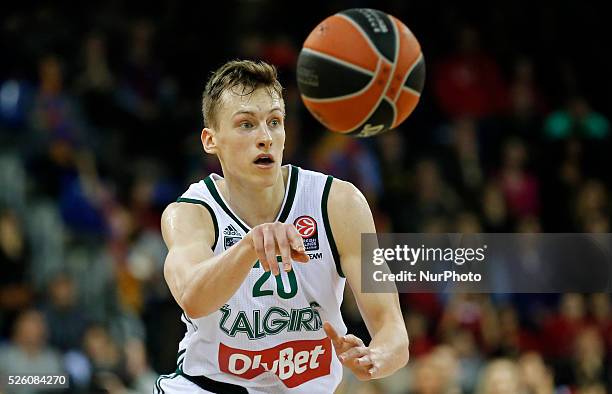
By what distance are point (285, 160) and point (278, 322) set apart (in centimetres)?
792

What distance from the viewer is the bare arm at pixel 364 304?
464 centimetres

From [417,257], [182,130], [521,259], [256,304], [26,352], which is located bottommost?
[256,304]

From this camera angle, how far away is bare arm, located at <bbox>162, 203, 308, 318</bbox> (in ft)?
13.8

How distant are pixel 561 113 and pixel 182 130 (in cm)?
534

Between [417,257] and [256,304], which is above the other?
[417,257]

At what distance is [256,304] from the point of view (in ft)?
17.6

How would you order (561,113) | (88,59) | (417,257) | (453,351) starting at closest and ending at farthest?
(417,257), (453,351), (88,59), (561,113)

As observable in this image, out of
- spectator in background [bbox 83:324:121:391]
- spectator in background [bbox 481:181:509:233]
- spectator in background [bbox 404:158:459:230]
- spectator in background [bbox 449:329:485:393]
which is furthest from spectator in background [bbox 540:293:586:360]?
spectator in background [bbox 83:324:121:391]

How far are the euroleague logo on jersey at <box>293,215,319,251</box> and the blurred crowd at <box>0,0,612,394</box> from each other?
4033 millimetres

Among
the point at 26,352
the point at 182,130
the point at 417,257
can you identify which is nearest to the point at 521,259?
the point at 417,257

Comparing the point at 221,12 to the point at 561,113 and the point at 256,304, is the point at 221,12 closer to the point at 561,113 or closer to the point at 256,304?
the point at 561,113

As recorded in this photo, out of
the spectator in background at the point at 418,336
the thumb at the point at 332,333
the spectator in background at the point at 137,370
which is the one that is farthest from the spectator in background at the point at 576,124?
the thumb at the point at 332,333

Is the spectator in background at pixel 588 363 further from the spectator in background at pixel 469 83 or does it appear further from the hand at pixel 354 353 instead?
the hand at pixel 354 353

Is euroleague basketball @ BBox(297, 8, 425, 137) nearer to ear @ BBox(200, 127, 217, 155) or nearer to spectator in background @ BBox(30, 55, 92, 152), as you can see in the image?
ear @ BBox(200, 127, 217, 155)
